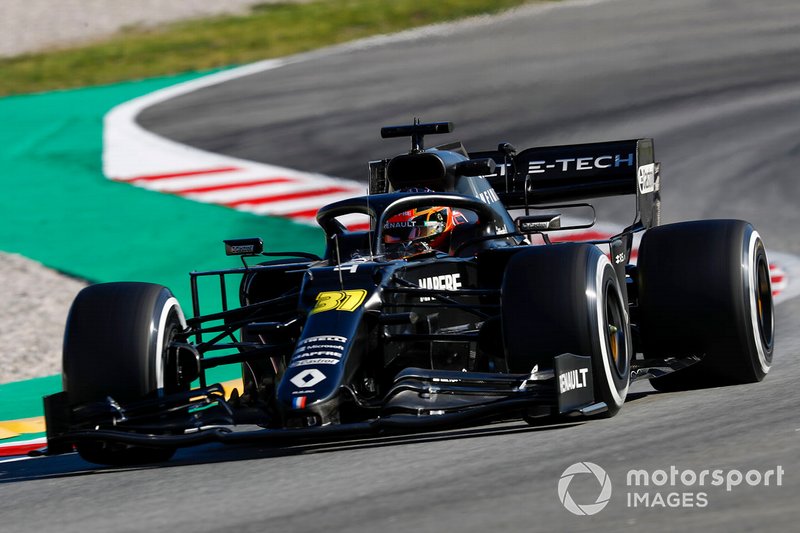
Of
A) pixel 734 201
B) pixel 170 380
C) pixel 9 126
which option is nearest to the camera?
pixel 170 380

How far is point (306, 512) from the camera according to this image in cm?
568

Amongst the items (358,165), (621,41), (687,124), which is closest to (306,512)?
(358,165)

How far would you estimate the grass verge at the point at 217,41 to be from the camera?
2416 centimetres

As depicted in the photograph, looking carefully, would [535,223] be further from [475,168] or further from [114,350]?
[114,350]

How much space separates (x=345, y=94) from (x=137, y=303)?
14.0 m

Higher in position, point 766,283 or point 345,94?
point 345,94

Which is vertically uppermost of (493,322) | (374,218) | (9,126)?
(9,126)

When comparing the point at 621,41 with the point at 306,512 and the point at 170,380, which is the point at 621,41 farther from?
the point at 306,512

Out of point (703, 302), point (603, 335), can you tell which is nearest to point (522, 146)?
point (703, 302)

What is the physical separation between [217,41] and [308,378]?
1996 centimetres

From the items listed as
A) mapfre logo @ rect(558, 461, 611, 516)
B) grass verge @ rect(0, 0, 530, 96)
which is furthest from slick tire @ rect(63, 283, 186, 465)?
grass verge @ rect(0, 0, 530, 96)

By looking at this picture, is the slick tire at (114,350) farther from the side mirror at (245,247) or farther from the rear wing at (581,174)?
the rear wing at (581,174)

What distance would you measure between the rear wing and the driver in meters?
1.80

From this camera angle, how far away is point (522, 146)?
17.7 meters
